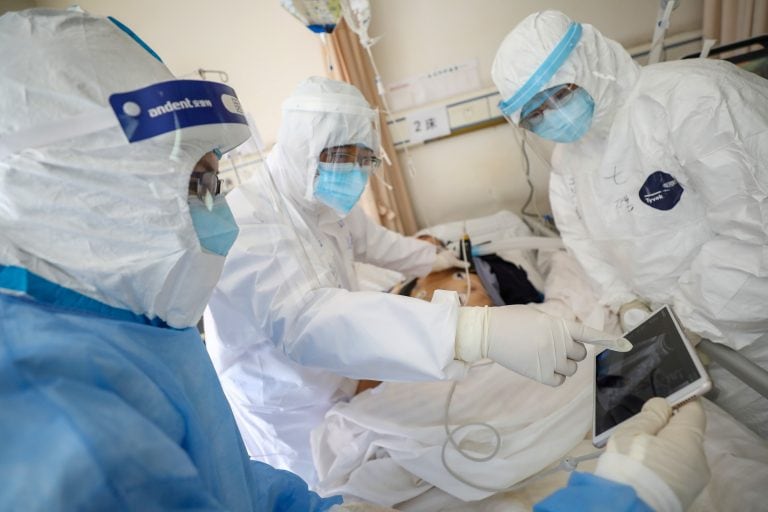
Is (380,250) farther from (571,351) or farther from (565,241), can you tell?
(571,351)

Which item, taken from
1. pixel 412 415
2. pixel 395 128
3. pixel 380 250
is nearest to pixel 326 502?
pixel 412 415

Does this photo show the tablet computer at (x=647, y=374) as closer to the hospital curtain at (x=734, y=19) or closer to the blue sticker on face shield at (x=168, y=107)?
the blue sticker on face shield at (x=168, y=107)

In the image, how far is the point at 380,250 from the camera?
1732 mm

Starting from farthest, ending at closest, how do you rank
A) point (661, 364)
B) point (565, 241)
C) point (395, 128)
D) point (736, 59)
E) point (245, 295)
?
1. point (395, 128)
2. point (565, 241)
3. point (736, 59)
4. point (245, 295)
5. point (661, 364)

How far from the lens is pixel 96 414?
42 centimetres

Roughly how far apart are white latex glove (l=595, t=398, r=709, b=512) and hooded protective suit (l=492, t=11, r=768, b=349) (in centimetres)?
56

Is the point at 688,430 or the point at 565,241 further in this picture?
the point at 565,241

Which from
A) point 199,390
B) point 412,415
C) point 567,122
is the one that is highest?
point 567,122

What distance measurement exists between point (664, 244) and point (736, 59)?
2.89ft

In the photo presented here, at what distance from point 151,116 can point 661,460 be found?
897 millimetres

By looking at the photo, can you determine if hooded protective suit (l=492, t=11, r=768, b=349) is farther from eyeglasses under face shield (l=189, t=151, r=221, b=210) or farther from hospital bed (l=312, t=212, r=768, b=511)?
eyeglasses under face shield (l=189, t=151, r=221, b=210)

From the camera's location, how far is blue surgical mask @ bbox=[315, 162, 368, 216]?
48.9 inches

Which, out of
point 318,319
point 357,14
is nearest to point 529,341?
point 318,319

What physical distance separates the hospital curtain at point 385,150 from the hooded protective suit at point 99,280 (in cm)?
140
